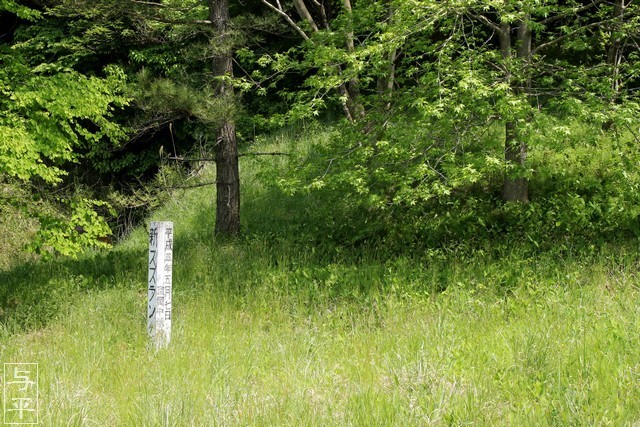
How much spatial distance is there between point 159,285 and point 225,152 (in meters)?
4.81

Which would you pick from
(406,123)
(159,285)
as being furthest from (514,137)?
(159,285)

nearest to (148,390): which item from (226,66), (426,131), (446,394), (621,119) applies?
(446,394)

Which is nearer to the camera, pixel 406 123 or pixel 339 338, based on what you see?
pixel 339 338

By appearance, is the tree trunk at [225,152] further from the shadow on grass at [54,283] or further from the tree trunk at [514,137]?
the tree trunk at [514,137]

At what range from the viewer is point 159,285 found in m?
6.11

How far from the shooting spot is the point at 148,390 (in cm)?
467

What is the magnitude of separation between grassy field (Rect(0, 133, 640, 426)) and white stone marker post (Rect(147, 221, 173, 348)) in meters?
0.16

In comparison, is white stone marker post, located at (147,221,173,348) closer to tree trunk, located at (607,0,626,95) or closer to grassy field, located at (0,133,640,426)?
grassy field, located at (0,133,640,426)

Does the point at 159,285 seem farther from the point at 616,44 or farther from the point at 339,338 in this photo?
the point at 616,44

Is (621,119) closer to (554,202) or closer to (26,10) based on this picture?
(554,202)

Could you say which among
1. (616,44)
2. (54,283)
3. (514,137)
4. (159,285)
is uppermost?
(616,44)

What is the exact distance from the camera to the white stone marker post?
19.9 feet

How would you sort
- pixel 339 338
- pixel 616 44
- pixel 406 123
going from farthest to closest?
pixel 616 44 → pixel 406 123 → pixel 339 338

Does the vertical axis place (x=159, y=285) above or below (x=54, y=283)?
above
